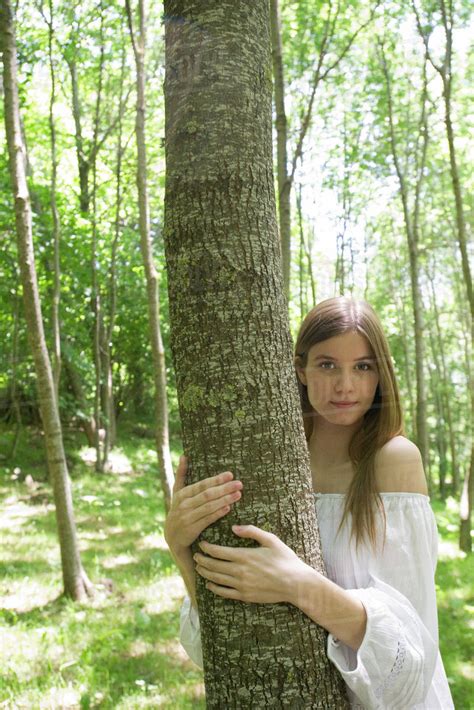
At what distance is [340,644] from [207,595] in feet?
0.95

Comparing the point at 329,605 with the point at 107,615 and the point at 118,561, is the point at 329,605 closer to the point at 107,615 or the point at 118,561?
the point at 107,615

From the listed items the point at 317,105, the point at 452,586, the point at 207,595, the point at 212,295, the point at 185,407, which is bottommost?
the point at 452,586

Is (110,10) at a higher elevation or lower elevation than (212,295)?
higher

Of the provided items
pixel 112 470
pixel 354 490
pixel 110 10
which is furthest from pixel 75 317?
pixel 354 490

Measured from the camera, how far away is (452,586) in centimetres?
596

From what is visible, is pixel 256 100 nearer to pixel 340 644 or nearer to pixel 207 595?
pixel 207 595

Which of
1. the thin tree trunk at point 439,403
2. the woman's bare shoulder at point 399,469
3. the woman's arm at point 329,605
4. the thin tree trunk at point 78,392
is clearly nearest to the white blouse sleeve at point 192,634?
the woman's arm at point 329,605

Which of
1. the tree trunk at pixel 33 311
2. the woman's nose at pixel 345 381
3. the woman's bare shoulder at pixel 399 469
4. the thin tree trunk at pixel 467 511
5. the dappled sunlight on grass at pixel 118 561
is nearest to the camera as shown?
the woman's bare shoulder at pixel 399 469

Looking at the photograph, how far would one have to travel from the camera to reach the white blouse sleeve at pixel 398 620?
3.98 feet

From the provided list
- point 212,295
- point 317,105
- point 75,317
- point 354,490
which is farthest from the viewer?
point 75,317

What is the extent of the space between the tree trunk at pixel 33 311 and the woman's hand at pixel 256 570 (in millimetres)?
3948

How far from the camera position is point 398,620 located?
4.17 feet

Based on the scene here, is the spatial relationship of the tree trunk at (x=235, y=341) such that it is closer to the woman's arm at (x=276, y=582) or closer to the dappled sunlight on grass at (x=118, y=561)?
the woman's arm at (x=276, y=582)

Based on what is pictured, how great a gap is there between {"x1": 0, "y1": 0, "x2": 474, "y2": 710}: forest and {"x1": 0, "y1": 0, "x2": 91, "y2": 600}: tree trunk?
0.06ft
